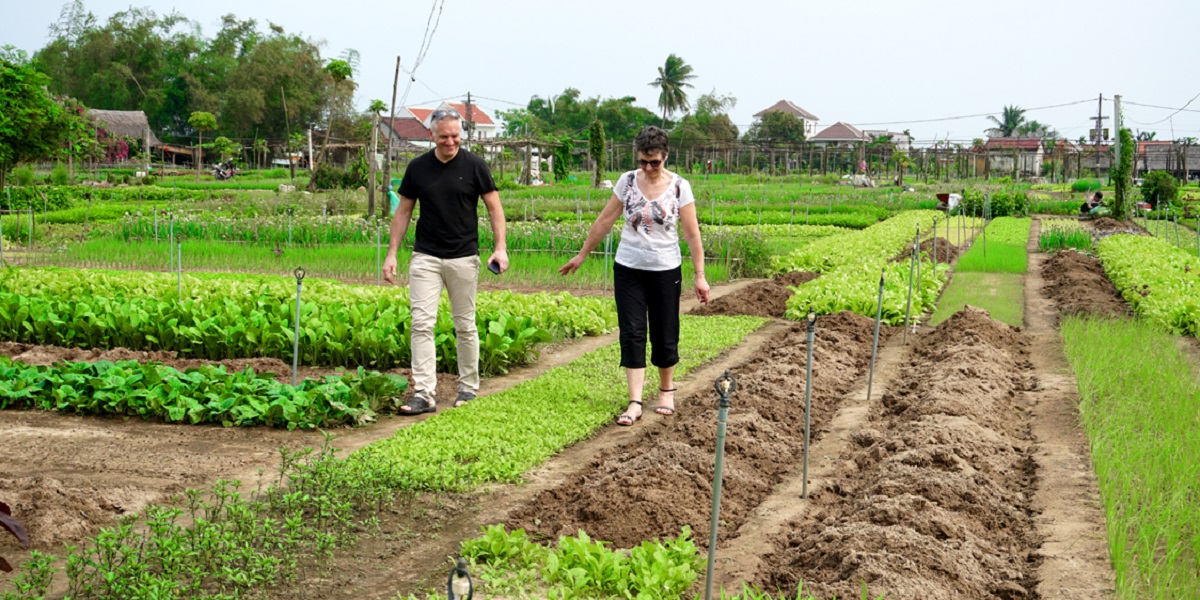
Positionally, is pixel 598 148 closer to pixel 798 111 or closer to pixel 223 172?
pixel 223 172

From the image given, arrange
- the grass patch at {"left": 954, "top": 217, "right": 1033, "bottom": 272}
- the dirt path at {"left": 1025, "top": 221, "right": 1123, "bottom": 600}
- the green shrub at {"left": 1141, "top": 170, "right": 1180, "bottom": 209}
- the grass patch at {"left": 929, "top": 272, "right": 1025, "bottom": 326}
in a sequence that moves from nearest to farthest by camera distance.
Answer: the dirt path at {"left": 1025, "top": 221, "right": 1123, "bottom": 600} → the grass patch at {"left": 929, "top": 272, "right": 1025, "bottom": 326} → the grass patch at {"left": 954, "top": 217, "right": 1033, "bottom": 272} → the green shrub at {"left": 1141, "top": 170, "right": 1180, "bottom": 209}

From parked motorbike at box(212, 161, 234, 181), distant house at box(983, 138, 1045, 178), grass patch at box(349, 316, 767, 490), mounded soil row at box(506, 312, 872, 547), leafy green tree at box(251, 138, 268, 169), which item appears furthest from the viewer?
distant house at box(983, 138, 1045, 178)

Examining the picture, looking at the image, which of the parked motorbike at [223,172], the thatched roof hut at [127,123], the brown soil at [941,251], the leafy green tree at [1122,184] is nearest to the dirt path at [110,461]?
the brown soil at [941,251]

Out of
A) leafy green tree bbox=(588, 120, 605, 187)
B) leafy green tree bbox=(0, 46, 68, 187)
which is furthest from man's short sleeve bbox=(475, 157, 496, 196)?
leafy green tree bbox=(588, 120, 605, 187)

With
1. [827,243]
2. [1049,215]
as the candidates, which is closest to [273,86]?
[1049,215]

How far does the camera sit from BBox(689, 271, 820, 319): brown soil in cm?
1225

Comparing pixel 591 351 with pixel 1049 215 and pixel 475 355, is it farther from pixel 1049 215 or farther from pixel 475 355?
pixel 1049 215

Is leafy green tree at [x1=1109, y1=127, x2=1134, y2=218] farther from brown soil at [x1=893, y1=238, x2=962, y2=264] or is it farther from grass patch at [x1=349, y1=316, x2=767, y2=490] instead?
grass patch at [x1=349, y1=316, x2=767, y2=490]

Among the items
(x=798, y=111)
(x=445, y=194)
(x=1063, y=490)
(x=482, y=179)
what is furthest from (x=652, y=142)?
(x=798, y=111)

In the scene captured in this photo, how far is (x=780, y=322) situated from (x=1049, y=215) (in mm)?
25927

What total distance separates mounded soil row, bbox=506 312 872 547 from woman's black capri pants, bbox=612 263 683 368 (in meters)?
0.47

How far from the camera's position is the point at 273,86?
2709 inches

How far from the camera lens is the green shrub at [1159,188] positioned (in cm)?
3562

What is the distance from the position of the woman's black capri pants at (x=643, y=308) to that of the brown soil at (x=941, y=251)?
1182cm
